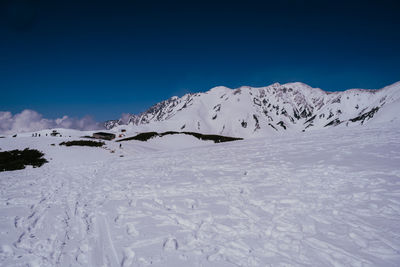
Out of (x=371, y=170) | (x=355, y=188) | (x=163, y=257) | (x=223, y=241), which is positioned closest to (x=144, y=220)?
(x=163, y=257)

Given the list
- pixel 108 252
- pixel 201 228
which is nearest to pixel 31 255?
pixel 108 252

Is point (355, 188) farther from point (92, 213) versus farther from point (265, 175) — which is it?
point (92, 213)

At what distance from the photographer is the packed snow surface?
4691 mm

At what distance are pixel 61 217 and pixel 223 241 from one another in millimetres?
5776

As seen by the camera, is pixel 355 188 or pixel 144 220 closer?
pixel 144 220

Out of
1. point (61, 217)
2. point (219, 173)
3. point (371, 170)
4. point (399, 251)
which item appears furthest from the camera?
point (219, 173)

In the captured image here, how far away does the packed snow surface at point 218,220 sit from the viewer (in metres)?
4.69

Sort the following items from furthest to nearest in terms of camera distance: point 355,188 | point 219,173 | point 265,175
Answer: point 219,173 < point 265,175 < point 355,188

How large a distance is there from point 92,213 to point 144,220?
2226mm

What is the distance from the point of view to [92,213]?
7.46 metres

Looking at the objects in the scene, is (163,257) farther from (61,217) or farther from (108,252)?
(61,217)

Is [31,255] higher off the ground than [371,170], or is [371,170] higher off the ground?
[371,170]

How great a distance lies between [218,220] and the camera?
6.41 m

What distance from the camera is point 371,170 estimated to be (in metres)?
9.90
